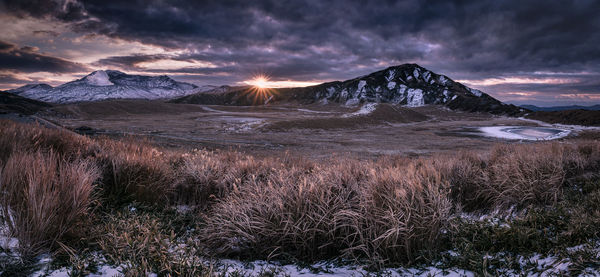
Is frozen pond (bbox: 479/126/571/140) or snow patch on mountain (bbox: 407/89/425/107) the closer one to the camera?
frozen pond (bbox: 479/126/571/140)

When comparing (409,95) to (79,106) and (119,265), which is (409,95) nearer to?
(79,106)

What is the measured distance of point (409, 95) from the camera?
523 feet

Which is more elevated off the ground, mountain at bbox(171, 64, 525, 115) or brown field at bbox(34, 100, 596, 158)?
mountain at bbox(171, 64, 525, 115)

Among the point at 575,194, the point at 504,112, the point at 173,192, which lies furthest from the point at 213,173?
the point at 504,112

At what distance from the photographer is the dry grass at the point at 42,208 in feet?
7.85

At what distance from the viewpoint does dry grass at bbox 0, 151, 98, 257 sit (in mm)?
2393

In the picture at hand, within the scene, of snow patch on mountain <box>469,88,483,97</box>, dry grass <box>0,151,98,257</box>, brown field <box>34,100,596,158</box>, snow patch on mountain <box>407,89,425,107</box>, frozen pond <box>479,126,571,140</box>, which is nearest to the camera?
dry grass <box>0,151,98,257</box>

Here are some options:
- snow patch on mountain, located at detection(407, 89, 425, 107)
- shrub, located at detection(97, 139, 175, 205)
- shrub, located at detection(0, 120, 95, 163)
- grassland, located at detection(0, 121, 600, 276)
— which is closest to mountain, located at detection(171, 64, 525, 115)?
snow patch on mountain, located at detection(407, 89, 425, 107)

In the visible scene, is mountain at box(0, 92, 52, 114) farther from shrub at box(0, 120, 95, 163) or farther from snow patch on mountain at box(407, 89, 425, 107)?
snow patch on mountain at box(407, 89, 425, 107)

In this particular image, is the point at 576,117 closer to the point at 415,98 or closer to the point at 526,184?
the point at 526,184

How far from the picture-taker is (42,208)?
2.57m

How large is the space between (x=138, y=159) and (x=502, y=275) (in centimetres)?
539

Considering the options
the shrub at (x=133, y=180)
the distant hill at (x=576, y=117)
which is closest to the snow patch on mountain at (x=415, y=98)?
the distant hill at (x=576, y=117)

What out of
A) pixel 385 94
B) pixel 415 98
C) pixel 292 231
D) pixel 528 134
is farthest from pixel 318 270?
pixel 385 94
